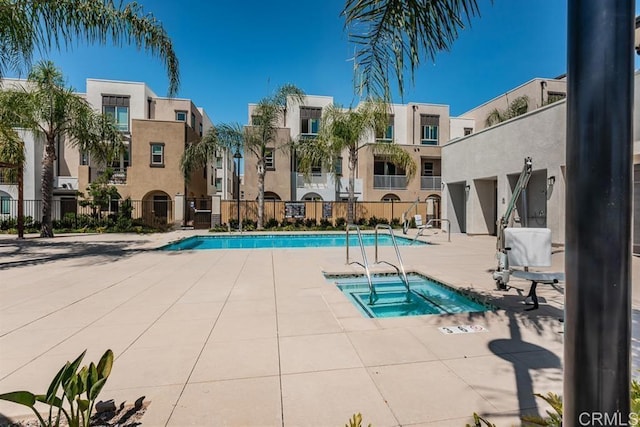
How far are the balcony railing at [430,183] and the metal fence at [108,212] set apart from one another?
62.1 feet

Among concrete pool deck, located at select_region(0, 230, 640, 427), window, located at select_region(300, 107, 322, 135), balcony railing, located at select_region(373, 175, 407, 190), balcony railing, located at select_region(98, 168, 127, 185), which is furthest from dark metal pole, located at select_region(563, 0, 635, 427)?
window, located at select_region(300, 107, 322, 135)

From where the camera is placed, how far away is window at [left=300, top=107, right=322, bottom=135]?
93.1 ft

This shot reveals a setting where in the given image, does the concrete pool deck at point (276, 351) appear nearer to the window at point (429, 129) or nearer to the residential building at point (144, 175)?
the residential building at point (144, 175)

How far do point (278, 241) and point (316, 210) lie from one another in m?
6.51

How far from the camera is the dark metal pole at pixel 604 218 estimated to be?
116 cm

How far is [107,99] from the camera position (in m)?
26.3

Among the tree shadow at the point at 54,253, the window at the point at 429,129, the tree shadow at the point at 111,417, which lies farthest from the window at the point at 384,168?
the tree shadow at the point at 111,417

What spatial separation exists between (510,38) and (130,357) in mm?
6084

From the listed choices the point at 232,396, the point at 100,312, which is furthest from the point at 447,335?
the point at 100,312

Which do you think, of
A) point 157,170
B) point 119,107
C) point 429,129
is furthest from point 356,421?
point 429,129

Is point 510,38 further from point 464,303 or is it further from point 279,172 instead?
point 279,172

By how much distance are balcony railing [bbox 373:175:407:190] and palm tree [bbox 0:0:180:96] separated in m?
19.4

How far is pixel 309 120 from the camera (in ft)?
93.8

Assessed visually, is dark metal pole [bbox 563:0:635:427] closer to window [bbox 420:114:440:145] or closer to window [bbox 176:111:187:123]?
window [bbox 420:114:440:145]
